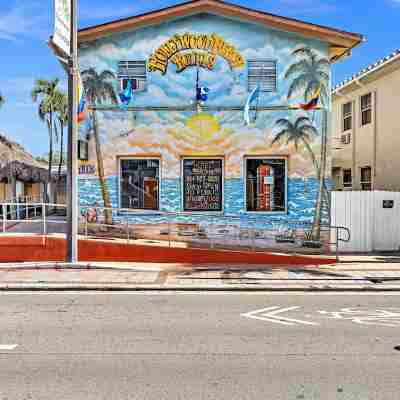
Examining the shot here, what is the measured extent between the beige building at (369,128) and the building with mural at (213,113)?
Result: 386 cm

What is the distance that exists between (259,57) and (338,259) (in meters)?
6.55

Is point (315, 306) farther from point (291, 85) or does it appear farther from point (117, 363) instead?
point (291, 85)

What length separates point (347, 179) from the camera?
23766mm

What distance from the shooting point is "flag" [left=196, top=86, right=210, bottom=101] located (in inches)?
634

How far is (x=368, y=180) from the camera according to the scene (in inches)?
853

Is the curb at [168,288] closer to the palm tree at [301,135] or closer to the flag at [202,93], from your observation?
the palm tree at [301,135]

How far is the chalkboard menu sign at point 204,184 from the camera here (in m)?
16.4

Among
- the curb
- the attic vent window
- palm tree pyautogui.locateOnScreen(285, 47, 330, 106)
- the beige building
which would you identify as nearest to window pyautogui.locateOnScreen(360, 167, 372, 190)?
the beige building

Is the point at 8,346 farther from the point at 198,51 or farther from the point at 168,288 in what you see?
the point at 198,51

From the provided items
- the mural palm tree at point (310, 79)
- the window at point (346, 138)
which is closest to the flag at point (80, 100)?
the mural palm tree at point (310, 79)

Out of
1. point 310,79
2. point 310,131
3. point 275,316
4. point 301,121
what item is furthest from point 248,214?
point 275,316

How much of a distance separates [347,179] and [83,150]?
41.8ft

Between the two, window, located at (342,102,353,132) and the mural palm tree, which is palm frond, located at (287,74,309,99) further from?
window, located at (342,102,353,132)

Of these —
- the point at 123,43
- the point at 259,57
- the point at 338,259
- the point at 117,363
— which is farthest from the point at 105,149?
the point at 117,363
